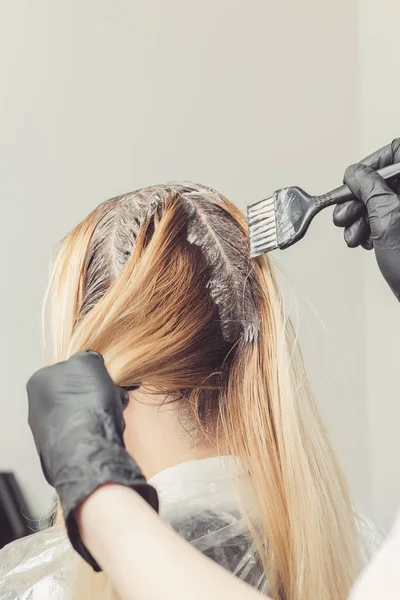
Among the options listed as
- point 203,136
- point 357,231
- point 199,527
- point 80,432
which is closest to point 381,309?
point 203,136

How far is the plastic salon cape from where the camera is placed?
0.72 meters

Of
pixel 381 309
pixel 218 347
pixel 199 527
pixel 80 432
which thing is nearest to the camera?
pixel 80 432

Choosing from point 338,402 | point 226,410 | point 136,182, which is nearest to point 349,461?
point 338,402

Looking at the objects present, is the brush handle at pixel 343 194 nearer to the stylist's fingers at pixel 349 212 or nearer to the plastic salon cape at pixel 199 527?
the stylist's fingers at pixel 349 212

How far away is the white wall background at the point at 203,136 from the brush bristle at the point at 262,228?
701 millimetres

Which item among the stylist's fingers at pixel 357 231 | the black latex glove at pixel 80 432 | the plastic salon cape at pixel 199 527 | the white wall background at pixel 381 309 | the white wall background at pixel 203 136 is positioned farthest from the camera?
the white wall background at pixel 381 309

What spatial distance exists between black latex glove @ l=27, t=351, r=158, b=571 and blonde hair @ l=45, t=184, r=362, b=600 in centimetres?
13

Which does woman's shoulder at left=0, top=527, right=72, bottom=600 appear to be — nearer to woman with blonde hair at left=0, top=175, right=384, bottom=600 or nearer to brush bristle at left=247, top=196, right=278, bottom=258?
woman with blonde hair at left=0, top=175, right=384, bottom=600

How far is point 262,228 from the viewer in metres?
0.80

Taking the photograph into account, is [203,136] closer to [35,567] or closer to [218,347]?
[218,347]

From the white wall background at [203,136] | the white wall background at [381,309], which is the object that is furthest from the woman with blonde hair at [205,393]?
the white wall background at [381,309]

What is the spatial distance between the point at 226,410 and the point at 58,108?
87cm

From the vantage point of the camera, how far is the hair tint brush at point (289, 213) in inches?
30.2

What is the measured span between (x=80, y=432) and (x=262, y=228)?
0.37m
